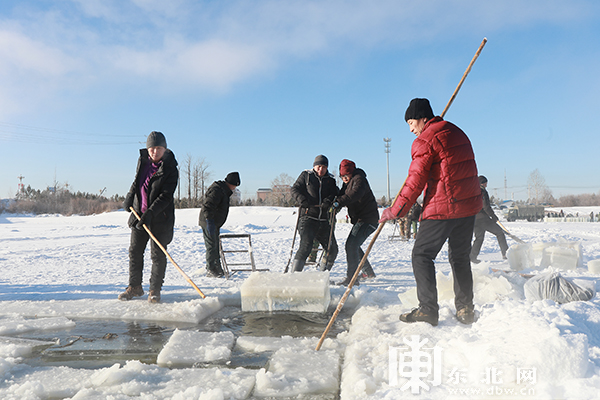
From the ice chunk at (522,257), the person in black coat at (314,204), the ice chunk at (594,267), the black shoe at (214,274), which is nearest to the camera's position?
the person in black coat at (314,204)

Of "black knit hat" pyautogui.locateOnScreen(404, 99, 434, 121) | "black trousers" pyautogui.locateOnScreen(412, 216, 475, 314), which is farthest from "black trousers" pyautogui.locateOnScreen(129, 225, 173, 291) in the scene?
"black knit hat" pyautogui.locateOnScreen(404, 99, 434, 121)

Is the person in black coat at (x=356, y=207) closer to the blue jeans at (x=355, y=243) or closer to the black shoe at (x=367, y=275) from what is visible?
the blue jeans at (x=355, y=243)

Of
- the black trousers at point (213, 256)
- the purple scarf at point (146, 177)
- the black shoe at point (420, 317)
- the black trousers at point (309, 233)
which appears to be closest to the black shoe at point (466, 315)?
the black shoe at point (420, 317)

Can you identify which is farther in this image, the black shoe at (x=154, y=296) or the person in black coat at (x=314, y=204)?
the person in black coat at (x=314, y=204)

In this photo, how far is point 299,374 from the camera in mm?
2193

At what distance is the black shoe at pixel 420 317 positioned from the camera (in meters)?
2.84

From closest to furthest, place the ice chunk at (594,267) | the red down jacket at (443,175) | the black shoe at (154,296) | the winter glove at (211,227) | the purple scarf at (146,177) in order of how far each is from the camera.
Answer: the red down jacket at (443,175)
the black shoe at (154,296)
the purple scarf at (146,177)
the ice chunk at (594,267)
the winter glove at (211,227)

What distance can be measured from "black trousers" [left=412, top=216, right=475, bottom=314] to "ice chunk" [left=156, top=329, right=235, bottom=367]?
1484mm

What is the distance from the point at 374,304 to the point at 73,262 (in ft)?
23.8

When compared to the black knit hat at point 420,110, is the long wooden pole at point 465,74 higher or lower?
higher

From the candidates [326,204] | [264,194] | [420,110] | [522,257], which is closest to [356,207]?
[326,204]

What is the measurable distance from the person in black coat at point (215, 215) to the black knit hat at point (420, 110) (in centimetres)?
398

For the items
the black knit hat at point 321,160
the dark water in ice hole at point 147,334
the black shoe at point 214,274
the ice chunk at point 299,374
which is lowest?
the black shoe at point 214,274

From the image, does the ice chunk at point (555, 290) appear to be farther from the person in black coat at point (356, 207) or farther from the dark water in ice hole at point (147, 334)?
the person in black coat at point (356, 207)
